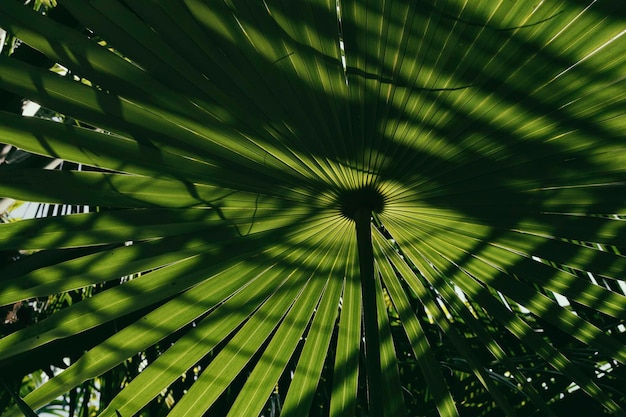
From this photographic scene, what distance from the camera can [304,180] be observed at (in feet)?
4.59

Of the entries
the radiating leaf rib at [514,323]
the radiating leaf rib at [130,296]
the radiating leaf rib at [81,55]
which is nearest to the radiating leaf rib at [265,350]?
the radiating leaf rib at [130,296]

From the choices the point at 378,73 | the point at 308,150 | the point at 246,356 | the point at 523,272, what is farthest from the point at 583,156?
the point at 246,356

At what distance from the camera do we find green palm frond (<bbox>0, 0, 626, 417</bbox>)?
107 centimetres

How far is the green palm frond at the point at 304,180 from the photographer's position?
1066 mm

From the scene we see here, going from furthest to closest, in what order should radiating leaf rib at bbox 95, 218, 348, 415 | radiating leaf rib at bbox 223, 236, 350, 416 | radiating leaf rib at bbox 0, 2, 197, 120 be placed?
radiating leaf rib at bbox 223, 236, 350, 416 < radiating leaf rib at bbox 95, 218, 348, 415 < radiating leaf rib at bbox 0, 2, 197, 120

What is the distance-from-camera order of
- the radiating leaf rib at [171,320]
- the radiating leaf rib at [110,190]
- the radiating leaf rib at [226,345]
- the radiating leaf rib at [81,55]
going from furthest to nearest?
the radiating leaf rib at [226,345]
the radiating leaf rib at [171,320]
the radiating leaf rib at [110,190]
the radiating leaf rib at [81,55]

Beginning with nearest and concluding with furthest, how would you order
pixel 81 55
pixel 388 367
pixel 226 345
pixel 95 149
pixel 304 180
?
pixel 81 55, pixel 95 149, pixel 304 180, pixel 226 345, pixel 388 367

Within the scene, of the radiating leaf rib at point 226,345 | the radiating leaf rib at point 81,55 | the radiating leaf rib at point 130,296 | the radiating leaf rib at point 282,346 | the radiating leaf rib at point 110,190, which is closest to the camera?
the radiating leaf rib at point 81,55

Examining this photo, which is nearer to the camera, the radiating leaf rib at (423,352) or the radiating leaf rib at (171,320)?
the radiating leaf rib at (171,320)

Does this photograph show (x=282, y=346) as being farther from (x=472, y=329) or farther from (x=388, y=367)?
(x=472, y=329)

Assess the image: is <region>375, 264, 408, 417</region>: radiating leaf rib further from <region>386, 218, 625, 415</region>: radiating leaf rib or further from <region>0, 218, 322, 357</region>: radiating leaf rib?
<region>0, 218, 322, 357</region>: radiating leaf rib

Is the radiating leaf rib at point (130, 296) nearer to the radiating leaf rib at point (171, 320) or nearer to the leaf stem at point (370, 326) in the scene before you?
the radiating leaf rib at point (171, 320)

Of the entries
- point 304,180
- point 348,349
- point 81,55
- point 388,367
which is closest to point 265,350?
point 348,349

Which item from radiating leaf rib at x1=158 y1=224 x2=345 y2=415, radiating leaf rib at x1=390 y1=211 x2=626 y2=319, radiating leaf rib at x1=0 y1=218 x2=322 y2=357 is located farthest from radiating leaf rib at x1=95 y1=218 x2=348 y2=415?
radiating leaf rib at x1=390 y1=211 x2=626 y2=319
